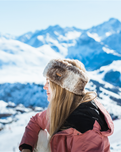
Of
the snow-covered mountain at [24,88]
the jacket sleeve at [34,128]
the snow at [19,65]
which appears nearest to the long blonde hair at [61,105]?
the jacket sleeve at [34,128]

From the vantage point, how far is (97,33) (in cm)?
5734

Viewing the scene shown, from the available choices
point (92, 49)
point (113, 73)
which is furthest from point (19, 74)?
point (92, 49)

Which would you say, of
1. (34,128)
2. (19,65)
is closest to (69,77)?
(34,128)

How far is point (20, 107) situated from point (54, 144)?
26.0 feet

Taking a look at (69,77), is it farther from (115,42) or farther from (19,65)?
(115,42)

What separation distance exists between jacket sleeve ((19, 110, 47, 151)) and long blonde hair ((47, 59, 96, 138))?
207 mm

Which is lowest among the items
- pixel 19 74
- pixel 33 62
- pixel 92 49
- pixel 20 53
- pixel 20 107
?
pixel 20 107

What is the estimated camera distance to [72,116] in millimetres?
873

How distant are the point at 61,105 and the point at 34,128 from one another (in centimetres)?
38

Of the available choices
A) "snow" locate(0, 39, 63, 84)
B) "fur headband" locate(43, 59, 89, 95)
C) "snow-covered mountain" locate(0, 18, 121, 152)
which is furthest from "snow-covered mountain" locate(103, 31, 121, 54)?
"fur headband" locate(43, 59, 89, 95)

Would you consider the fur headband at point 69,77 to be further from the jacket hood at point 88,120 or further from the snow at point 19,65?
the snow at point 19,65

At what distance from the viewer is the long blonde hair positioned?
3.04 feet

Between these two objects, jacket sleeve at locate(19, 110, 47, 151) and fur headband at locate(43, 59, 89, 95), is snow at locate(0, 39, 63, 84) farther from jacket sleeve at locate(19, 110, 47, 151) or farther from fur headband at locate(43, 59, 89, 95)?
fur headband at locate(43, 59, 89, 95)

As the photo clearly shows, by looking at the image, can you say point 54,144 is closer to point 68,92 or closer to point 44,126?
point 44,126
